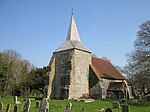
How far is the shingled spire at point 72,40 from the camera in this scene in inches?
1340

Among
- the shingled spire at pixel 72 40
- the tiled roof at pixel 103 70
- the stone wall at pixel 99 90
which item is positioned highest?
the shingled spire at pixel 72 40

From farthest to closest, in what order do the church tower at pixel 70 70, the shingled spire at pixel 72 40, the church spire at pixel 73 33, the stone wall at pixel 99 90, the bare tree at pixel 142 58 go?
1. the church spire at pixel 73 33
2. the shingled spire at pixel 72 40
3. the stone wall at pixel 99 90
4. the church tower at pixel 70 70
5. the bare tree at pixel 142 58

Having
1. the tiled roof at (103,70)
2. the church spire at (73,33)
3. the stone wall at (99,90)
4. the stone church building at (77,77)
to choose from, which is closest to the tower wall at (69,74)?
the stone church building at (77,77)

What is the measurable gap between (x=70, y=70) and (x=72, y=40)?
6.62 metres

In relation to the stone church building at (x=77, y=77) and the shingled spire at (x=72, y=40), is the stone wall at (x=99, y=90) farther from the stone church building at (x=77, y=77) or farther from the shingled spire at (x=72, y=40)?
the shingled spire at (x=72, y=40)

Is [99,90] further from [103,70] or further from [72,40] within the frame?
[72,40]

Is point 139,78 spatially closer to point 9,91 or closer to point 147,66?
point 147,66

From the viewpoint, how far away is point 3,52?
149 ft

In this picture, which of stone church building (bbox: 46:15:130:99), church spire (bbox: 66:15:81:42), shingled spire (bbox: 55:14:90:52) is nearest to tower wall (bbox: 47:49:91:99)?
stone church building (bbox: 46:15:130:99)

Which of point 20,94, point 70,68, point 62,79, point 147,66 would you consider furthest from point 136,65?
point 20,94

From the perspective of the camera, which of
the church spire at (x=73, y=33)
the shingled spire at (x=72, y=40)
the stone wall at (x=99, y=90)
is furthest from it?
the church spire at (x=73, y=33)

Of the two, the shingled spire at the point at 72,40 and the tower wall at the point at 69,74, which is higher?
the shingled spire at the point at 72,40

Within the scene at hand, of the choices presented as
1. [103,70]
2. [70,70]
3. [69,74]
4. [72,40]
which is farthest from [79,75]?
[72,40]

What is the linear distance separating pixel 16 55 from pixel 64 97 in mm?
21014
